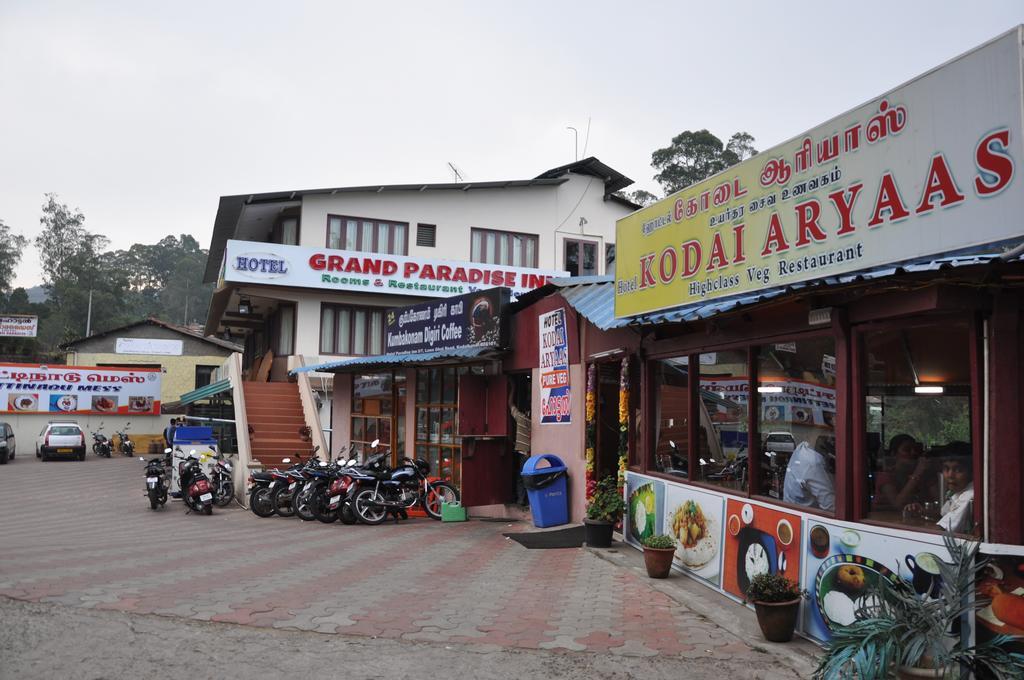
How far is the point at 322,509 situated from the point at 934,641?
1065cm

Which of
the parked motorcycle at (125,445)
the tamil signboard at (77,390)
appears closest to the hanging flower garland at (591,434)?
the parked motorcycle at (125,445)

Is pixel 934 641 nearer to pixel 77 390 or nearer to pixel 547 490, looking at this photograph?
pixel 547 490

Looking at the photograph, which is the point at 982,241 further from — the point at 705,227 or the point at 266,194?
the point at 266,194

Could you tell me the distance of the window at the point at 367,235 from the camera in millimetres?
25375

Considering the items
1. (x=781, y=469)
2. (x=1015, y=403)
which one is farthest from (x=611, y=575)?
(x=1015, y=403)

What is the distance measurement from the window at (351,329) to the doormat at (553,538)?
15.4 m

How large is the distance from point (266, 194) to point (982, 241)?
73.0ft

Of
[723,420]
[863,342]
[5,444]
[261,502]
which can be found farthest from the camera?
[5,444]

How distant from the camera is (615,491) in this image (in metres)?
10.2

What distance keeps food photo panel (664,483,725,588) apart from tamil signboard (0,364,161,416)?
1256 inches

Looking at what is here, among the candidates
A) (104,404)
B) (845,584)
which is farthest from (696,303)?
(104,404)

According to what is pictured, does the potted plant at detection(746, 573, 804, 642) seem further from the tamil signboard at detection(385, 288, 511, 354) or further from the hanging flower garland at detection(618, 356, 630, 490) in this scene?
the tamil signboard at detection(385, 288, 511, 354)

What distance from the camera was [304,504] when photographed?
1386cm

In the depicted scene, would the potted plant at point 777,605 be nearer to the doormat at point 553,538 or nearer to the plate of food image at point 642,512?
Answer: the plate of food image at point 642,512
